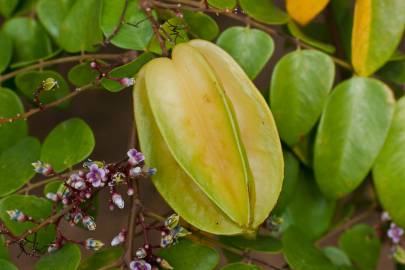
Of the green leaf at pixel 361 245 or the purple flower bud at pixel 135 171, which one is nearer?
the purple flower bud at pixel 135 171

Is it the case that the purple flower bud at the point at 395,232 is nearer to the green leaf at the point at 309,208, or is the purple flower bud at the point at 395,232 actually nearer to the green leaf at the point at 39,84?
the green leaf at the point at 309,208

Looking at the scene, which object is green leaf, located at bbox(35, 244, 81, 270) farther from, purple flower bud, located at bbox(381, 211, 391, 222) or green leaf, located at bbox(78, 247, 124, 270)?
purple flower bud, located at bbox(381, 211, 391, 222)

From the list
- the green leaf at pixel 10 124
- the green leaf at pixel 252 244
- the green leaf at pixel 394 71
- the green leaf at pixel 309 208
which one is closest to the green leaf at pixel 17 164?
the green leaf at pixel 10 124

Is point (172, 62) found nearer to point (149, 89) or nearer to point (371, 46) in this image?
point (149, 89)

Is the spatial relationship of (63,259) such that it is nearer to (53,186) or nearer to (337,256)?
(53,186)

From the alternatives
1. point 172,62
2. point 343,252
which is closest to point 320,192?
point 343,252

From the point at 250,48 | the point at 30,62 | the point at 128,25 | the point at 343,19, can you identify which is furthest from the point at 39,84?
the point at 343,19
